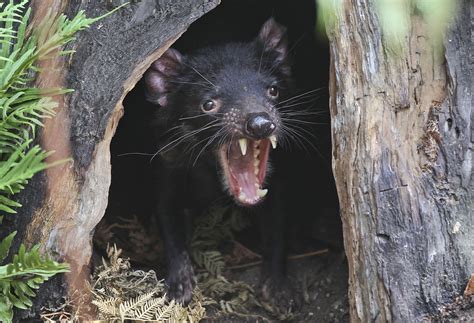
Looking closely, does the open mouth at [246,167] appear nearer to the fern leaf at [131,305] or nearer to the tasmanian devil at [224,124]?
the tasmanian devil at [224,124]

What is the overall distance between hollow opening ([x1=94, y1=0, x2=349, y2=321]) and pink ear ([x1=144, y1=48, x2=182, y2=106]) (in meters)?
0.12

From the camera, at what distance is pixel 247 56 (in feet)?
15.5

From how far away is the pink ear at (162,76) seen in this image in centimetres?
464

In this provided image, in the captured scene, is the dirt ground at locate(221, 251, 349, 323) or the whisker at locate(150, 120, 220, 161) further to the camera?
the dirt ground at locate(221, 251, 349, 323)

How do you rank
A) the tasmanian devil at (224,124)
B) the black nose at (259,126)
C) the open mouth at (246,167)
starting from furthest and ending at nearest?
the open mouth at (246,167) < the tasmanian devil at (224,124) < the black nose at (259,126)

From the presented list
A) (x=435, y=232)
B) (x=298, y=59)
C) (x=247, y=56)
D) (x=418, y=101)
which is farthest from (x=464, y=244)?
(x=298, y=59)

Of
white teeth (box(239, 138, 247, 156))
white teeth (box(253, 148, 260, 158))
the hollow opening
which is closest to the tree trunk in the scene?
white teeth (box(239, 138, 247, 156))

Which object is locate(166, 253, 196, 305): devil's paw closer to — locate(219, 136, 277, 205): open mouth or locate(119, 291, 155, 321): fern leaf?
locate(219, 136, 277, 205): open mouth

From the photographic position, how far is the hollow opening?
502 cm

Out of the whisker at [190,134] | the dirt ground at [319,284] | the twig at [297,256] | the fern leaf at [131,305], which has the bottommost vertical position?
the fern leaf at [131,305]

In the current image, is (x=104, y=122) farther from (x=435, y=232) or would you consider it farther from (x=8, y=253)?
(x=435, y=232)

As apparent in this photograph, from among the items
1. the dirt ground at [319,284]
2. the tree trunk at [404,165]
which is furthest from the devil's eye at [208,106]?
the dirt ground at [319,284]

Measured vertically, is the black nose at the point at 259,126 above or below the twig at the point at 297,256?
above

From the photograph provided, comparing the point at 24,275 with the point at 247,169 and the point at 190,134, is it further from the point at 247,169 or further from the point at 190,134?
the point at 247,169
